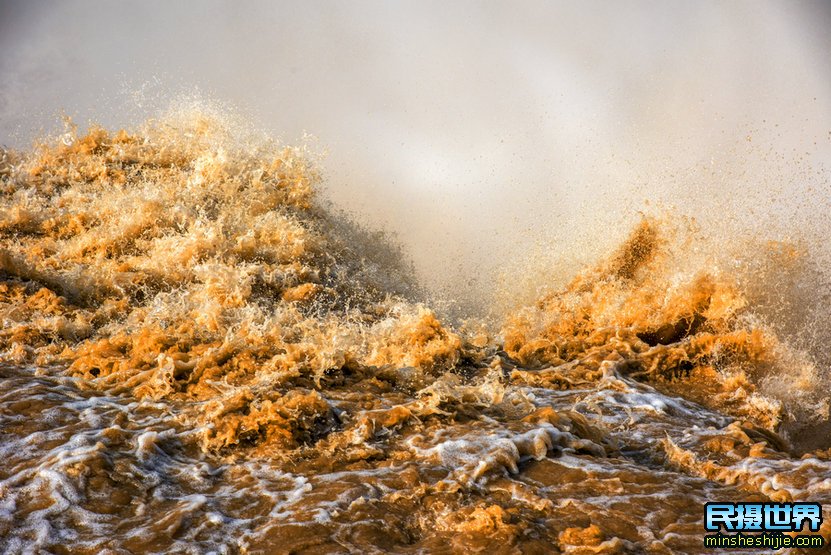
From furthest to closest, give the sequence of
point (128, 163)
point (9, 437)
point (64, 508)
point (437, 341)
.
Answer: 1. point (128, 163)
2. point (437, 341)
3. point (9, 437)
4. point (64, 508)

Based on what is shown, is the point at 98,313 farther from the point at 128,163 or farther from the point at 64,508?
the point at 128,163

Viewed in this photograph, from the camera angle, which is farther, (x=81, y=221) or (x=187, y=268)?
(x=81, y=221)

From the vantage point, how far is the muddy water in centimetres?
338

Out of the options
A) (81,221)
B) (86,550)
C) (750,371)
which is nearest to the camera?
(86,550)

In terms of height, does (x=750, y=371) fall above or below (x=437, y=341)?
below

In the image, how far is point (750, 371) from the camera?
20.7 ft

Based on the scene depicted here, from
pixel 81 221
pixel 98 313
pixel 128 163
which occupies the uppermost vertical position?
pixel 128 163

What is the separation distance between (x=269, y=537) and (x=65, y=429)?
1677 millimetres

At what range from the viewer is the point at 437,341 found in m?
5.89

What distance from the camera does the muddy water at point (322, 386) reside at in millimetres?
3377

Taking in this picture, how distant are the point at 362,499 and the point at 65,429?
189cm

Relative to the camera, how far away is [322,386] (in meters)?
4.96

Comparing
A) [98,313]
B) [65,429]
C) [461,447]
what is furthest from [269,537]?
[98,313]

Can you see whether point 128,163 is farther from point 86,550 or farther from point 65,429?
point 86,550
